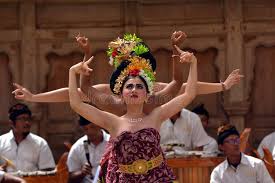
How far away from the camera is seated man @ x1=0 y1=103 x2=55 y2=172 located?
11148mm

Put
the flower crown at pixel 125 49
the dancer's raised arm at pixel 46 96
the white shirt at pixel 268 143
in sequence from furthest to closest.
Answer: the white shirt at pixel 268 143, the flower crown at pixel 125 49, the dancer's raised arm at pixel 46 96

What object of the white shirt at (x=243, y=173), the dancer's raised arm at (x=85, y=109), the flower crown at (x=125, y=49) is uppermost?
the flower crown at (x=125, y=49)

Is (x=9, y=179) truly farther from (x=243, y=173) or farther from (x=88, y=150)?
(x=243, y=173)

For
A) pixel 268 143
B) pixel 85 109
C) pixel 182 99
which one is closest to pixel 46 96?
pixel 85 109

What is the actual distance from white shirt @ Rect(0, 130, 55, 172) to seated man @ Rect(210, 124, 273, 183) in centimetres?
189

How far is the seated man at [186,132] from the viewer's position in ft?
37.5

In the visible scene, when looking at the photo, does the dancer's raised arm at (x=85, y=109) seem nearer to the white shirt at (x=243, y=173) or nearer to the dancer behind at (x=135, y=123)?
the dancer behind at (x=135, y=123)

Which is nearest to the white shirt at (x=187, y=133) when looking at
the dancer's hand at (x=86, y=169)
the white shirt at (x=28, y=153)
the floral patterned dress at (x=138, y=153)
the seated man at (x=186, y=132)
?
the seated man at (x=186, y=132)

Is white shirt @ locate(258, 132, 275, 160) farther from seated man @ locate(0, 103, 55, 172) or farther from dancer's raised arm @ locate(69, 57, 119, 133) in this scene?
dancer's raised arm @ locate(69, 57, 119, 133)

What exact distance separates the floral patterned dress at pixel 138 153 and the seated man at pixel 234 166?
3.07 metres

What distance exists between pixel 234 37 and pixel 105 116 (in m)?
5.63

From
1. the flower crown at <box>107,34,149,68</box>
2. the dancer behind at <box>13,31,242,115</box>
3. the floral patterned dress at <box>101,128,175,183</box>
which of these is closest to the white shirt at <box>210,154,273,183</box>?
the dancer behind at <box>13,31,242,115</box>

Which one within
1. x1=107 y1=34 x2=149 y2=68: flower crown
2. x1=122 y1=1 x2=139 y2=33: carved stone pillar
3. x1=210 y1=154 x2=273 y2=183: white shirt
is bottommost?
x1=210 y1=154 x2=273 y2=183: white shirt

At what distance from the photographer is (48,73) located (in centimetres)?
1289
